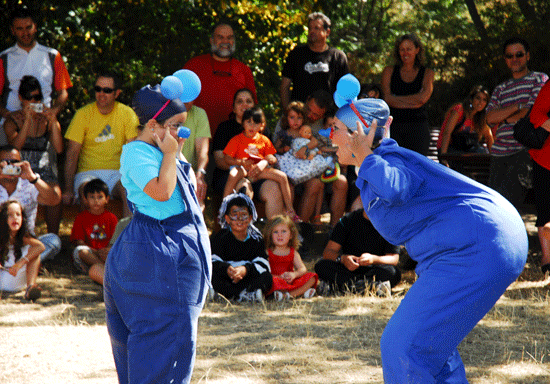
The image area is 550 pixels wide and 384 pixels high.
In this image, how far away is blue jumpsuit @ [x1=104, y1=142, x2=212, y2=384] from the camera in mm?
2670

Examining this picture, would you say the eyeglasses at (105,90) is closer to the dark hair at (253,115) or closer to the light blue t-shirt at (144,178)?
the dark hair at (253,115)

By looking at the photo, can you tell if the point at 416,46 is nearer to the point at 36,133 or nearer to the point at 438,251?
the point at 36,133

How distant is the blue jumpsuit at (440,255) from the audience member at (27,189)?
13.6 ft

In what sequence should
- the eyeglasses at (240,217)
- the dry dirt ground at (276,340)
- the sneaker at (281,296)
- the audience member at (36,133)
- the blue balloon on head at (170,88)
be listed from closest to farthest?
the blue balloon on head at (170,88), the dry dirt ground at (276,340), the sneaker at (281,296), the eyeglasses at (240,217), the audience member at (36,133)

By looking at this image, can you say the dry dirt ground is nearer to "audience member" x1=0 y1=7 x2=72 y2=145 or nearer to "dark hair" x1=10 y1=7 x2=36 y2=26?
"audience member" x1=0 y1=7 x2=72 y2=145

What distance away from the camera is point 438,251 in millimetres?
2635

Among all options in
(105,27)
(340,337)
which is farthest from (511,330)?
(105,27)

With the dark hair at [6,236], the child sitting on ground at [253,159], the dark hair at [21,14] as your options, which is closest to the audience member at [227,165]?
the child sitting on ground at [253,159]

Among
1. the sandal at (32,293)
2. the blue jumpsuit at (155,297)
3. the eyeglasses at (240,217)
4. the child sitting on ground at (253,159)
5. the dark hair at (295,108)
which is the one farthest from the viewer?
the dark hair at (295,108)

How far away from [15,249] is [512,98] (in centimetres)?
490

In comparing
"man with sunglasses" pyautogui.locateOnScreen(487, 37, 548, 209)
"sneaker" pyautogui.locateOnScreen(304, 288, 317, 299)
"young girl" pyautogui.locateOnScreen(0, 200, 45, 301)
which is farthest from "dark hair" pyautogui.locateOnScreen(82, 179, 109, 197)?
"man with sunglasses" pyautogui.locateOnScreen(487, 37, 548, 209)

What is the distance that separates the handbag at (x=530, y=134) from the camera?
18.1 ft

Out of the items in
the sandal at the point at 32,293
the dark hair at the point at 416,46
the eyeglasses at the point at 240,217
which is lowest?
the sandal at the point at 32,293

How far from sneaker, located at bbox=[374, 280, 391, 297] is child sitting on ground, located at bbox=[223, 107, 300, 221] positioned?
125cm
